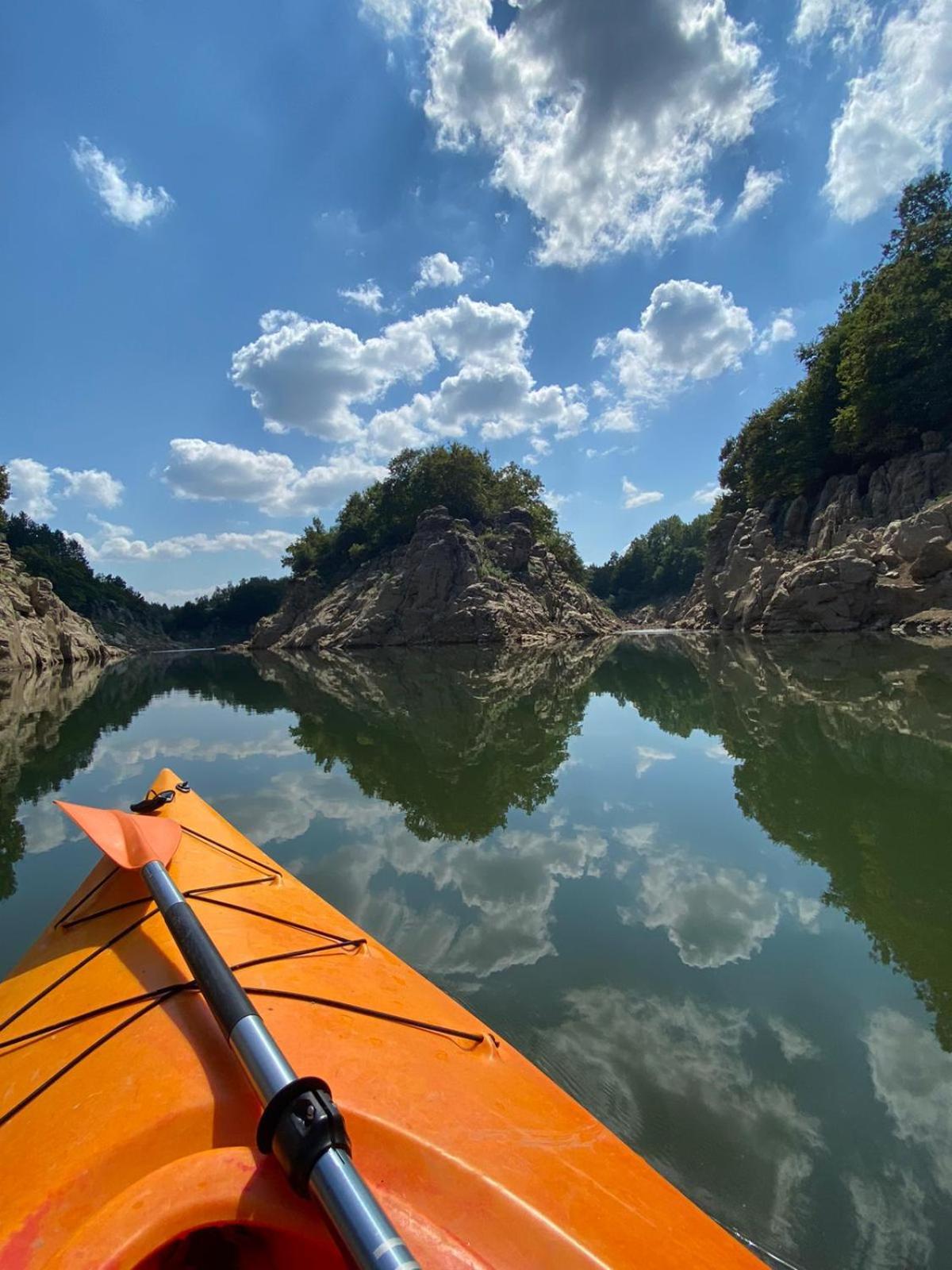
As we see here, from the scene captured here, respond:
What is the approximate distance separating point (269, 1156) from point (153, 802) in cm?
407

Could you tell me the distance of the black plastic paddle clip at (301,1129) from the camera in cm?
132

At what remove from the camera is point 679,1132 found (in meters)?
2.43

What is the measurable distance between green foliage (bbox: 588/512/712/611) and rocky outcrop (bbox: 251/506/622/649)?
67.8 ft

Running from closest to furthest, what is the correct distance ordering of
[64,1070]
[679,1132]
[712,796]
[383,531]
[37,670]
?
[64,1070]
[679,1132]
[712,796]
[37,670]
[383,531]

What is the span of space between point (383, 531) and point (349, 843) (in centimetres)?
4620

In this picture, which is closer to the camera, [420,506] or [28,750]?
[28,750]

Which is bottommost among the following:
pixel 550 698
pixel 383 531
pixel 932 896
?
pixel 932 896

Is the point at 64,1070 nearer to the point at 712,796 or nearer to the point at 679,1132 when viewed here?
the point at 679,1132

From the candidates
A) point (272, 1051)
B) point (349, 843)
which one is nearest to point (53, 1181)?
point (272, 1051)

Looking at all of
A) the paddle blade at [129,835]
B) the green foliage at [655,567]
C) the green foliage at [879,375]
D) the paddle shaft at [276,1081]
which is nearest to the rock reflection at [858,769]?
the paddle shaft at [276,1081]

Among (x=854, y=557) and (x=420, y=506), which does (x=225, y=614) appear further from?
(x=854, y=557)

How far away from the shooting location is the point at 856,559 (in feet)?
78.8

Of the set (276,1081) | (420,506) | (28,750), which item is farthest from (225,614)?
(276,1081)

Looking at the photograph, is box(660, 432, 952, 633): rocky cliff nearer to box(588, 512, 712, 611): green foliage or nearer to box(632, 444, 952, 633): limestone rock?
box(632, 444, 952, 633): limestone rock
